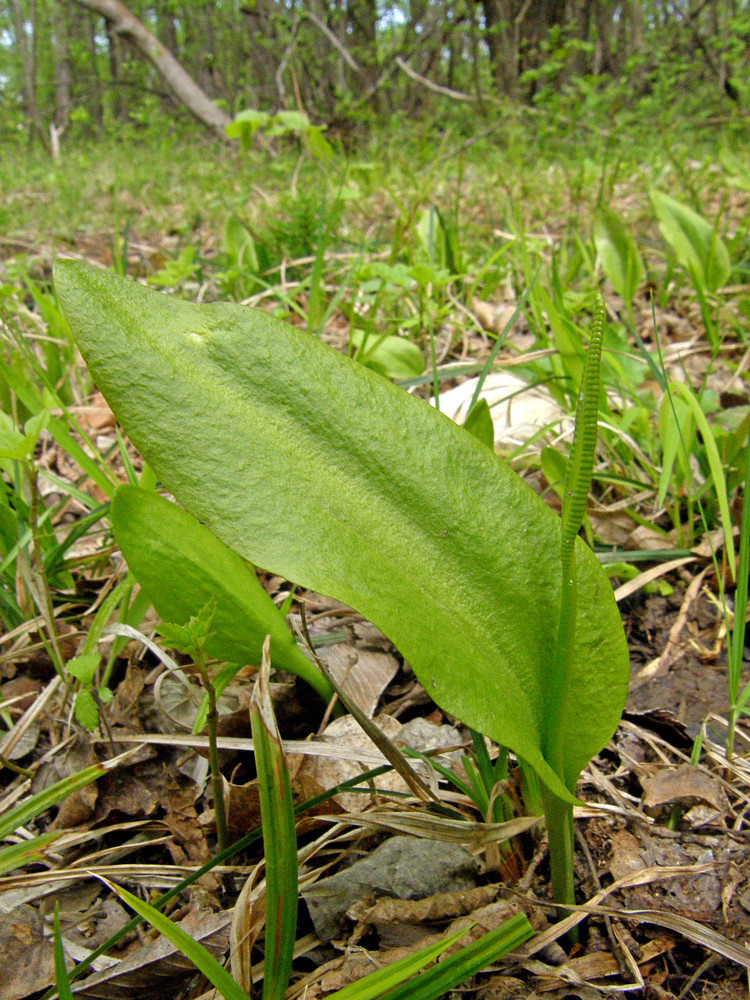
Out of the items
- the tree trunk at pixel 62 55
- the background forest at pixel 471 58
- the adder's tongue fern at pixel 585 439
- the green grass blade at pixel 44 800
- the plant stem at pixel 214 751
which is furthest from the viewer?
the tree trunk at pixel 62 55

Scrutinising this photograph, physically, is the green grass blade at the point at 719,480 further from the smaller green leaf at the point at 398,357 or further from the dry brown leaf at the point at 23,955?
the dry brown leaf at the point at 23,955

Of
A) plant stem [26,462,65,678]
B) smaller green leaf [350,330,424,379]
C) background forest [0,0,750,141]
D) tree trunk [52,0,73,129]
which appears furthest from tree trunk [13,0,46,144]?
plant stem [26,462,65,678]

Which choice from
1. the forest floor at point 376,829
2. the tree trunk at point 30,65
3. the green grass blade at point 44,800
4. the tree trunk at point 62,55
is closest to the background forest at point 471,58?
the tree trunk at point 30,65

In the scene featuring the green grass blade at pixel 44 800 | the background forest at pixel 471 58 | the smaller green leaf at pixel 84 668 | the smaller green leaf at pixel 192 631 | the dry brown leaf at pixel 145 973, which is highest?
the background forest at pixel 471 58

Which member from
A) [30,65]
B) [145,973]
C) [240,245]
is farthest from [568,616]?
[30,65]

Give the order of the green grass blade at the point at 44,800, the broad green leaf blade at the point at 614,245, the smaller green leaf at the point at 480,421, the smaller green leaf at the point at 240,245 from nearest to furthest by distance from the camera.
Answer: the green grass blade at the point at 44,800, the smaller green leaf at the point at 480,421, the broad green leaf blade at the point at 614,245, the smaller green leaf at the point at 240,245

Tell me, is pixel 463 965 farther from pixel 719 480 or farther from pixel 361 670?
pixel 719 480

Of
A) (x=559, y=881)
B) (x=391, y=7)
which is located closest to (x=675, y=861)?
(x=559, y=881)

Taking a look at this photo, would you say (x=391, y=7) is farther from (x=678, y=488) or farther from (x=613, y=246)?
(x=678, y=488)
